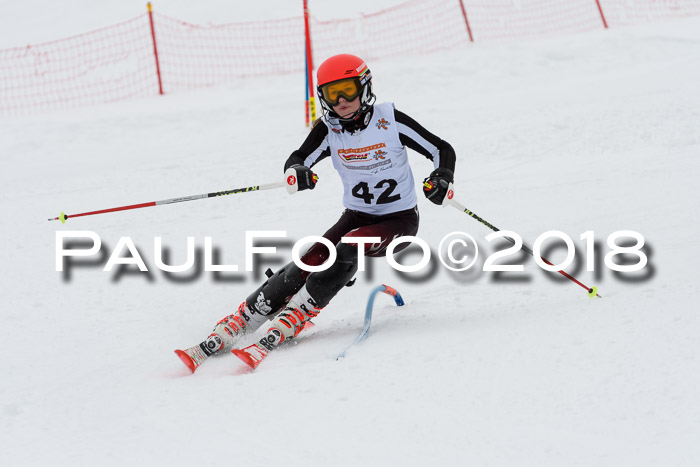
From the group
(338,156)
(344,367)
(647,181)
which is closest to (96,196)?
A: (338,156)

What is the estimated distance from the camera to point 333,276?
398 centimetres

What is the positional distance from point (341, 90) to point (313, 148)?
499 millimetres

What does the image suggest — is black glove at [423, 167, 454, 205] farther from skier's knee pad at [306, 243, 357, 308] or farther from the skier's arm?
skier's knee pad at [306, 243, 357, 308]

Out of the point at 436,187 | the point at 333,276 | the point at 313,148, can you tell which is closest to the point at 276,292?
the point at 333,276

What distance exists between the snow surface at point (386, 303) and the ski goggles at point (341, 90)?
1.34m

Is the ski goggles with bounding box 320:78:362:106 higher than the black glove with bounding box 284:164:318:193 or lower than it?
higher

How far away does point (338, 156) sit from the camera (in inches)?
170

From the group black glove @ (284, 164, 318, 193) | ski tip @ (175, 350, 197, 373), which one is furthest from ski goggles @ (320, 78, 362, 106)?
ski tip @ (175, 350, 197, 373)

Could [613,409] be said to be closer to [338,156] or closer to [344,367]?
[344,367]

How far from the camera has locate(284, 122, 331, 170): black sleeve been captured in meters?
4.34

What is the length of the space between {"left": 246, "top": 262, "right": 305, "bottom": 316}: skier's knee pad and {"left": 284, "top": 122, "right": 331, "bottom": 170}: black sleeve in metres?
0.67

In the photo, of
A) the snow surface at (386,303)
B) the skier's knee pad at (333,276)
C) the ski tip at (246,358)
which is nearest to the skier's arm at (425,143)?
the skier's knee pad at (333,276)

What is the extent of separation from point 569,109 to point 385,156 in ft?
15.5

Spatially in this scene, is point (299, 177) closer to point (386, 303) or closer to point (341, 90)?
point (341, 90)
